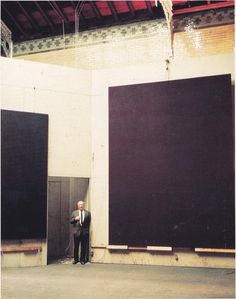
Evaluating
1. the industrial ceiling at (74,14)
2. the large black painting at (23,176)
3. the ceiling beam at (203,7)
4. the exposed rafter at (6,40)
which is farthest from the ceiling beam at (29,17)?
the ceiling beam at (203,7)

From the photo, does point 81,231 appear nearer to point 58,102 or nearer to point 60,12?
point 58,102

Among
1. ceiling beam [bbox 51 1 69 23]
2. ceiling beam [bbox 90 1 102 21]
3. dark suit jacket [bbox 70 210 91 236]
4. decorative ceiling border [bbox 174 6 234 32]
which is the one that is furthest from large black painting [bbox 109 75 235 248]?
ceiling beam [bbox 51 1 69 23]

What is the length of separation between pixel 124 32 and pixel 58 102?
2940 millimetres

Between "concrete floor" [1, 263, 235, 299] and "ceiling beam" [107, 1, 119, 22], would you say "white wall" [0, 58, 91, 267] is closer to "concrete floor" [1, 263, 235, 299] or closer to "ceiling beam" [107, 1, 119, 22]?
"concrete floor" [1, 263, 235, 299]

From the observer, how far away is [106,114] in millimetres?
9367

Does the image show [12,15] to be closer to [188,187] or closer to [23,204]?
[23,204]

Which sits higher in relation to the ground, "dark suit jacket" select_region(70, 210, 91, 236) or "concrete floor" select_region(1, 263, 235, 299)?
"dark suit jacket" select_region(70, 210, 91, 236)

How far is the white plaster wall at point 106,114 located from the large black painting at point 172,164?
0.20 meters

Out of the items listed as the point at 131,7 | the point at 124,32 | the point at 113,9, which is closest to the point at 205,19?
the point at 131,7

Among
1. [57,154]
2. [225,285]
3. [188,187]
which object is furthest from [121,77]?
[225,285]

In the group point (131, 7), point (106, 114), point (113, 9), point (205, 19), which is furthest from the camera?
point (113, 9)

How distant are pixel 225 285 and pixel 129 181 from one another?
3.19 metres

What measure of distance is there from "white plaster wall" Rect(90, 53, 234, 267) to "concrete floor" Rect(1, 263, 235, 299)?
1.52 feet

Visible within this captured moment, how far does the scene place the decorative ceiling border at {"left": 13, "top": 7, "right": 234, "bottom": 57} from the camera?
1005 cm
